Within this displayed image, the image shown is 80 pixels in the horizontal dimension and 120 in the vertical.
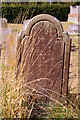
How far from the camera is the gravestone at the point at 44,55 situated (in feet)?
8.15

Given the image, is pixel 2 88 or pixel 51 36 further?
pixel 51 36

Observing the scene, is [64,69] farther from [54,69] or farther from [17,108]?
[17,108]

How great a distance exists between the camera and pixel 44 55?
8.36 feet

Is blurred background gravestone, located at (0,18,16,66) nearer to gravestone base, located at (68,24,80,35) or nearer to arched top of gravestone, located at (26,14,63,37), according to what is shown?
arched top of gravestone, located at (26,14,63,37)

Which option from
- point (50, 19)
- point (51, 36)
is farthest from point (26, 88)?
point (50, 19)

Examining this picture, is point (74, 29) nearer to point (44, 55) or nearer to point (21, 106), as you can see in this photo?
point (44, 55)

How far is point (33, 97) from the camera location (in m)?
2.39

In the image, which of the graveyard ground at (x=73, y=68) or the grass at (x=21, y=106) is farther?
the graveyard ground at (x=73, y=68)

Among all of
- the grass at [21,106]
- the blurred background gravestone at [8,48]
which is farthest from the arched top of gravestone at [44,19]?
the grass at [21,106]

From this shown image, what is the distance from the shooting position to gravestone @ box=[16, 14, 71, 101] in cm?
248

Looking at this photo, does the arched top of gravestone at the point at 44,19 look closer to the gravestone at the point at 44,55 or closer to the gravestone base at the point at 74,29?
the gravestone at the point at 44,55

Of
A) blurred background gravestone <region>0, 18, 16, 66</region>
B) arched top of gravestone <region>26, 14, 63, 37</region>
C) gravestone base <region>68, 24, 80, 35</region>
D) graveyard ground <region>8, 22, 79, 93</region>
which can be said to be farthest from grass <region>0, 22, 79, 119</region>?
→ gravestone base <region>68, 24, 80, 35</region>

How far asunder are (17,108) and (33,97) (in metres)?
0.27

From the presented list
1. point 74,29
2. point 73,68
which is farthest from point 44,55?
point 74,29
